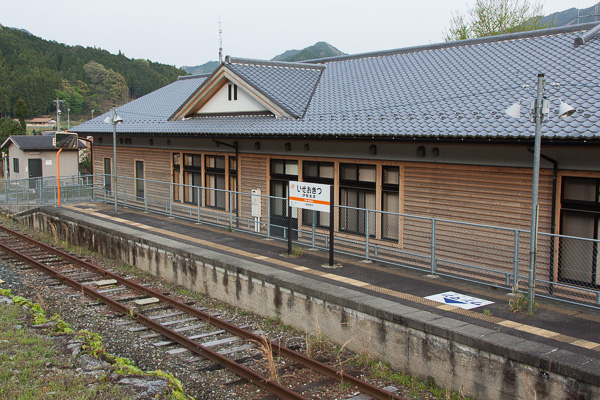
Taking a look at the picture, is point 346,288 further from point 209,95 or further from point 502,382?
point 209,95

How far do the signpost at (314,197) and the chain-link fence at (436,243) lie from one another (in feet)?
1.37

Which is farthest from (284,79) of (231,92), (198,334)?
(198,334)

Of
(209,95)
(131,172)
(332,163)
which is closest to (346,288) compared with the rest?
(332,163)

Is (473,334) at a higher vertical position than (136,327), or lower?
higher

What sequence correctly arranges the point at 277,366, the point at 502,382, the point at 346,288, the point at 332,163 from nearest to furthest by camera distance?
1. the point at 502,382
2. the point at 277,366
3. the point at 346,288
4. the point at 332,163

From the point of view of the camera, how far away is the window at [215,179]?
18.7 m

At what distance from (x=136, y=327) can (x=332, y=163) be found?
21.8 feet

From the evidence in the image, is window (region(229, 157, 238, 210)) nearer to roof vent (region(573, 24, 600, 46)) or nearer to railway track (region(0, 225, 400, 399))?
railway track (region(0, 225, 400, 399))

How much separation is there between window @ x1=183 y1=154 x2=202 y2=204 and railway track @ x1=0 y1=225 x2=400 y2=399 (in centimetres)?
548

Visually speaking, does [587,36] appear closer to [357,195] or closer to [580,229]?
[580,229]

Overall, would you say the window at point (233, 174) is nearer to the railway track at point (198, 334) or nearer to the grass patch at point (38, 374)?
the railway track at point (198, 334)

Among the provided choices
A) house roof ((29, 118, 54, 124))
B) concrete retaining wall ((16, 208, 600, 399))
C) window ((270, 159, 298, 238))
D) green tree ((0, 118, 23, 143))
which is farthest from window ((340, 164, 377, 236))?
house roof ((29, 118, 54, 124))

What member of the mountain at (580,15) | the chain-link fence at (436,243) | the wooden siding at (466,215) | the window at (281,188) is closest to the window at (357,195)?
the chain-link fence at (436,243)

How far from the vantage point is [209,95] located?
2039 centimetres
